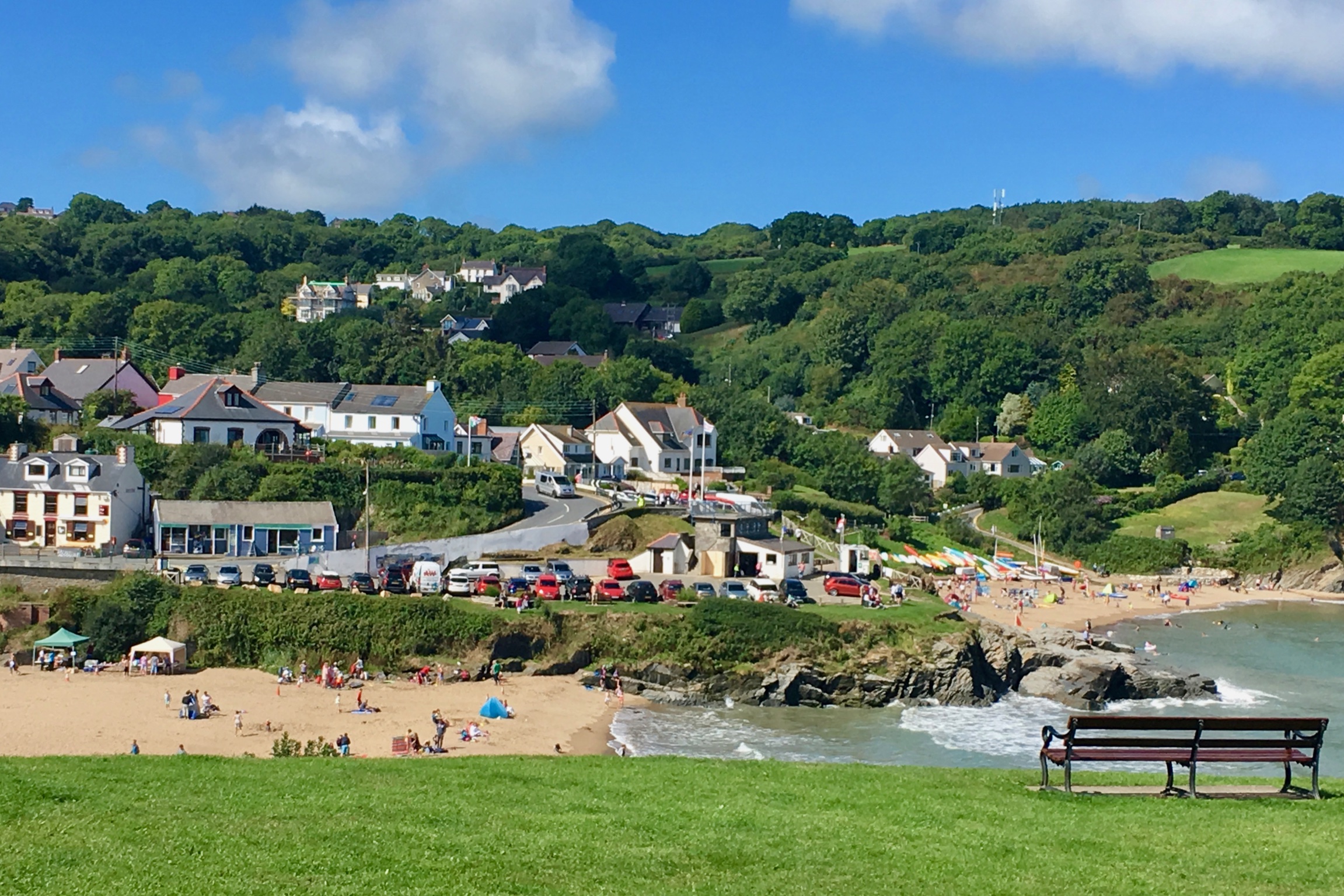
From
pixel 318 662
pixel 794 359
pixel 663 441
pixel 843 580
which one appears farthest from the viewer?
pixel 794 359

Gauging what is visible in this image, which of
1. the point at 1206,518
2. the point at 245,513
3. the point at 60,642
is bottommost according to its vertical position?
the point at 60,642

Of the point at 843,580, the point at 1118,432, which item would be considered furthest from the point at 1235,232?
the point at 843,580

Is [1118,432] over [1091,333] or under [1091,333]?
under

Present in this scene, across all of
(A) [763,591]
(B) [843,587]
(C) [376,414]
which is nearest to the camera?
(A) [763,591]

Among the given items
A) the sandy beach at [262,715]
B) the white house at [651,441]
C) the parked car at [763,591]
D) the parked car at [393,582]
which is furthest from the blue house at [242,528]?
the white house at [651,441]

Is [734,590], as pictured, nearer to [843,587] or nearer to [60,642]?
[843,587]

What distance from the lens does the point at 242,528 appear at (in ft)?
155

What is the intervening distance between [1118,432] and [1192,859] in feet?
269

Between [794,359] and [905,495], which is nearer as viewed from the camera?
[905,495]

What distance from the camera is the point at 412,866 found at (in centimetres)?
1103

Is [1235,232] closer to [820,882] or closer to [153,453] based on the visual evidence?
[153,453]

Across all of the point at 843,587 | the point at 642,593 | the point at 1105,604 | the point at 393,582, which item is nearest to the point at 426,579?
the point at 393,582

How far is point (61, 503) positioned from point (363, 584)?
1356 centimetres

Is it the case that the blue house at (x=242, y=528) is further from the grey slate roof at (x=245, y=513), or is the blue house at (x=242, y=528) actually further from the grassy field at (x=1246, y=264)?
the grassy field at (x=1246, y=264)
